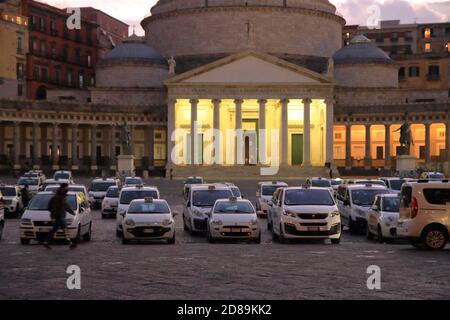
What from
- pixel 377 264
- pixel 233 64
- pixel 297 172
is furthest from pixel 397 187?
pixel 233 64

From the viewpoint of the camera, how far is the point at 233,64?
104188 mm

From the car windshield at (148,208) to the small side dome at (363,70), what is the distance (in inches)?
3428

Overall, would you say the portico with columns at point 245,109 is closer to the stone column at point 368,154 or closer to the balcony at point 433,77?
the stone column at point 368,154

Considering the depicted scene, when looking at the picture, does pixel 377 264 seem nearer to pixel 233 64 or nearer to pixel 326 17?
pixel 233 64

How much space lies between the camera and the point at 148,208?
34156mm

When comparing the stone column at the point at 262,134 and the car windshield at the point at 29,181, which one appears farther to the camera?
the stone column at the point at 262,134

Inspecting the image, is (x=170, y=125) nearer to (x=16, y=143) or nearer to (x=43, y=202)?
(x=16, y=143)

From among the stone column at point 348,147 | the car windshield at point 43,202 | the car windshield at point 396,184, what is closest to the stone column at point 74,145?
the stone column at point 348,147

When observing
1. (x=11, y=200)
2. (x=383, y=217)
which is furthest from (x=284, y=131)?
(x=383, y=217)

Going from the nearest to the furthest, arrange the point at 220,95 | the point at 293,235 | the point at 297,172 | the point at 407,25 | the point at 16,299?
1. the point at 16,299
2. the point at 293,235
3. the point at 297,172
4. the point at 220,95
5. the point at 407,25

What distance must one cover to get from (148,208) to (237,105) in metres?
71.4

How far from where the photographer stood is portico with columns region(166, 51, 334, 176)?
104 m

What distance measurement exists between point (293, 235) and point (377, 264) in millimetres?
8358

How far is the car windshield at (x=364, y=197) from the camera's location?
129ft
